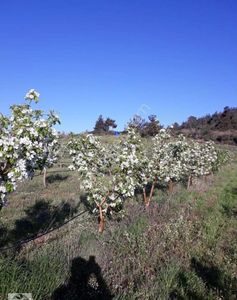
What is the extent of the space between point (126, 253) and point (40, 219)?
15.7 ft

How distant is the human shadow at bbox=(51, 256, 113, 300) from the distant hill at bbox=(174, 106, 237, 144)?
64.7m

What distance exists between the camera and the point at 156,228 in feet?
36.9

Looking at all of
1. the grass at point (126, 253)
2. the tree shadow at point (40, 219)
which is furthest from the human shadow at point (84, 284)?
the tree shadow at point (40, 219)

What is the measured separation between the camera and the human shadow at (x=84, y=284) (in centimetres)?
630

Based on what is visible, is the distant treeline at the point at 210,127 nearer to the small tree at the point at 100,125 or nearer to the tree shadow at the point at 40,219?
the small tree at the point at 100,125

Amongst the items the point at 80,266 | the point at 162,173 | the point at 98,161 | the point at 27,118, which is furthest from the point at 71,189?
the point at 27,118

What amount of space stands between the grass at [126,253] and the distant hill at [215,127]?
5948 cm

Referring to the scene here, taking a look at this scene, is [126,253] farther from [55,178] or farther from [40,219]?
[55,178]

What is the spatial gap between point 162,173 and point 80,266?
8959 mm

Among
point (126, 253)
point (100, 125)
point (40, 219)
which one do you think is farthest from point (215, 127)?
point (126, 253)

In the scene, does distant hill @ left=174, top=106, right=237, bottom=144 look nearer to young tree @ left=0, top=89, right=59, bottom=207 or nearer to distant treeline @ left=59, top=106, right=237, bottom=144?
distant treeline @ left=59, top=106, right=237, bottom=144

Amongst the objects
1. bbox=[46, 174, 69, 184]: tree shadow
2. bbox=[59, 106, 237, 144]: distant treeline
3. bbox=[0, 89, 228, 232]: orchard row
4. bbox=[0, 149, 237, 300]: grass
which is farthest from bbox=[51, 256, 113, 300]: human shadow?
bbox=[59, 106, 237, 144]: distant treeline

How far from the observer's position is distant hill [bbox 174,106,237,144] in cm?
7319

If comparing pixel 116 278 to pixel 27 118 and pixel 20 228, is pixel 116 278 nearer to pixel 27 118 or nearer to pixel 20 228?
pixel 27 118
